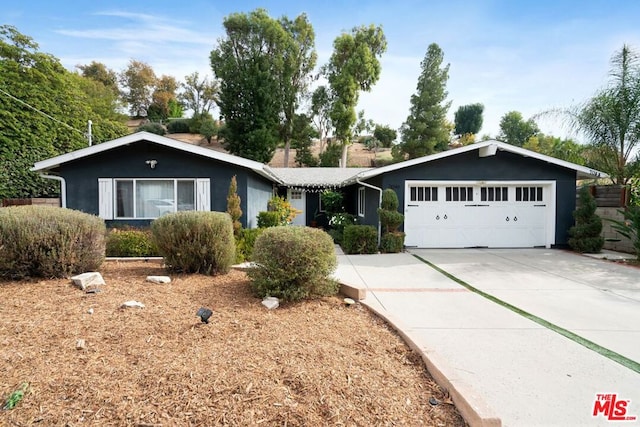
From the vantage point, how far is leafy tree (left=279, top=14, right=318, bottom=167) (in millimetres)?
28844

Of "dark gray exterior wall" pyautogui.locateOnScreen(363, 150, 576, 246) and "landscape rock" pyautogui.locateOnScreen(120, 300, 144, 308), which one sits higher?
"dark gray exterior wall" pyautogui.locateOnScreen(363, 150, 576, 246)

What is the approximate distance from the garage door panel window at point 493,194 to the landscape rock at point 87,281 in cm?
1092

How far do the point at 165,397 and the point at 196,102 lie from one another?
52.1 metres

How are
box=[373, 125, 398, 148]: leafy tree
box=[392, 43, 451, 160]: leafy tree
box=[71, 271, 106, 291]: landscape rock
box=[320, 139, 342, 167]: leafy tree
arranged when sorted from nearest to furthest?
box=[71, 271, 106, 291]: landscape rock, box=[392, 43, 451, 160]: leafy tree, box=[320, 139, 342, 167]: leafy tree, box=[373, 125, 398, 148]: leafy tree

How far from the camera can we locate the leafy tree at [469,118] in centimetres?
4472

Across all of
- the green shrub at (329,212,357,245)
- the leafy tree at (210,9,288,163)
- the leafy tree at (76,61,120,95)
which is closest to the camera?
the green shrub at (329,212,357,245)

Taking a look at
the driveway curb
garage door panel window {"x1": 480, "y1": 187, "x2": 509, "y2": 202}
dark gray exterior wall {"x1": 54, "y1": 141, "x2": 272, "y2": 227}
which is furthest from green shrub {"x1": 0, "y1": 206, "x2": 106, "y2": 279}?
garage door panel window {"x1": 480, "y1": 187, "x2": 509, "y2": 202}

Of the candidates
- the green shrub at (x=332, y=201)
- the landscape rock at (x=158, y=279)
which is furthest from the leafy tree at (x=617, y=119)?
the landscape rock at (x=158, y=279)

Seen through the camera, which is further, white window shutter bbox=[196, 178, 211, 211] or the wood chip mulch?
white window shutter bbox=[196, 178, 211, 211]

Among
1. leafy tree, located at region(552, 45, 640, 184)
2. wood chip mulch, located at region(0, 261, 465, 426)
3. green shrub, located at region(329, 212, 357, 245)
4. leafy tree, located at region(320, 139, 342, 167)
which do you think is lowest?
wood chip mulch, located at region(0, 261, 465, 426)

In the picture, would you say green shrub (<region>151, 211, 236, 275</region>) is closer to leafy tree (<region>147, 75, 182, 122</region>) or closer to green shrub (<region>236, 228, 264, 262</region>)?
green shrub (<region>236, 228, 264, 262</region>)

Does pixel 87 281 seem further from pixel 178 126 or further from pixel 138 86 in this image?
pixel 138 86

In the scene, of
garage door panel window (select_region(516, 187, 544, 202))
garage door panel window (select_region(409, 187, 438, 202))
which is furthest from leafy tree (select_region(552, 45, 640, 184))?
garage door panel window (select_region(409, 187, 438, 202))

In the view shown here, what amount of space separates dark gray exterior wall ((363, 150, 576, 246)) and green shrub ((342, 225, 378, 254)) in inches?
60.2
